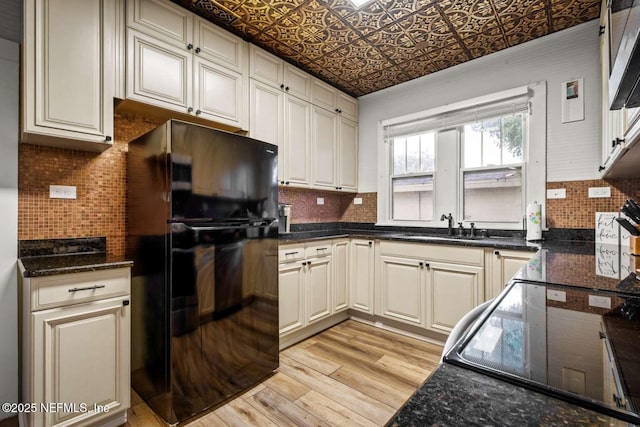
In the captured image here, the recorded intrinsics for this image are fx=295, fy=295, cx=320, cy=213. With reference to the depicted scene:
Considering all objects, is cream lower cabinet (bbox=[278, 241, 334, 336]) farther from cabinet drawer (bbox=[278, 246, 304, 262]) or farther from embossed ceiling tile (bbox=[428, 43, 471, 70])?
embossed ceiling tile (bbox=[428, 43, 471, 70])

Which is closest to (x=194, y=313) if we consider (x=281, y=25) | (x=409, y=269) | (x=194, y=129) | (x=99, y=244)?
(x=99, y=244)

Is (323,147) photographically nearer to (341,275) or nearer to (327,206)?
(327,206)

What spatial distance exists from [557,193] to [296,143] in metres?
2.32

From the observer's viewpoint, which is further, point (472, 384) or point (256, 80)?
point (256, 80)

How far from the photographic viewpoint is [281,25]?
7.44 feet

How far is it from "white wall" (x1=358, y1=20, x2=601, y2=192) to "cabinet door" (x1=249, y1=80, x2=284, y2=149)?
161 cm

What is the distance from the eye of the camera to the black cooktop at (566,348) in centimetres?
41

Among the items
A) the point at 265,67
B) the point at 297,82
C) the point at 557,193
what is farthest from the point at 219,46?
the point at 557,193

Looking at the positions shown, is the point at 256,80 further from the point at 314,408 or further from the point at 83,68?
the point at 314,408

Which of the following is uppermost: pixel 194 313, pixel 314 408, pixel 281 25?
pixel 281 25

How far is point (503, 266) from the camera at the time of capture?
2223 mm

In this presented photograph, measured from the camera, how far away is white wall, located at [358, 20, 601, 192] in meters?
2.31

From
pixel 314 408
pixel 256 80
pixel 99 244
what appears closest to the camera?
pixel 314 408

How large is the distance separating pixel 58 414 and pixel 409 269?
8.21ft
